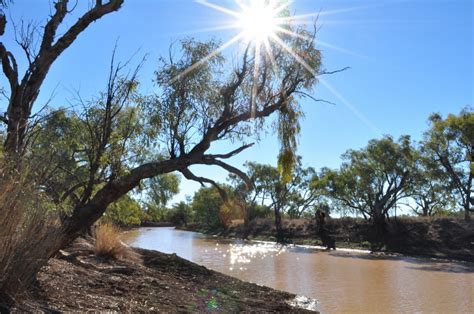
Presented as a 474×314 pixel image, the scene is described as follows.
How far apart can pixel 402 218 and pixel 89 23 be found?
107ft

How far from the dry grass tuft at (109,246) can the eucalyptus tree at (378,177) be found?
25215 mm

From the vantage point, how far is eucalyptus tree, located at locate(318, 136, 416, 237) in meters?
33.3

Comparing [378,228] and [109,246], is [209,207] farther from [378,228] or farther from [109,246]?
[109,246]

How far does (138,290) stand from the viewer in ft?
22.7

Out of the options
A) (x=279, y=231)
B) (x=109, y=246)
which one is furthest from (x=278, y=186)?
(x=109, y=246)

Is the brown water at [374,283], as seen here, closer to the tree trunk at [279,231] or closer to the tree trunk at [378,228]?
the tree trunk at [378,228]

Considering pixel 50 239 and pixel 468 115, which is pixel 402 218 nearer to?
pixel 468 115

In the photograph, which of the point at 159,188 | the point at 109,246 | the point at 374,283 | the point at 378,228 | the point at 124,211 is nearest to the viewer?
the point at 109,246

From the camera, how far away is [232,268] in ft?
60.4

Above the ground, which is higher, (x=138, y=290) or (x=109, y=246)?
(x=109, y=246)

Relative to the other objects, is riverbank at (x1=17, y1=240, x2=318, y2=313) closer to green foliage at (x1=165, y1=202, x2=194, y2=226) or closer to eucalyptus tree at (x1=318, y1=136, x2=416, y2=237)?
eucalyptus tree at (x1=318, y1=136, x2=416, y2=237)

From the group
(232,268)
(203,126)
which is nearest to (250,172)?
(232,268)

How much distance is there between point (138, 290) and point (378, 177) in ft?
99.1

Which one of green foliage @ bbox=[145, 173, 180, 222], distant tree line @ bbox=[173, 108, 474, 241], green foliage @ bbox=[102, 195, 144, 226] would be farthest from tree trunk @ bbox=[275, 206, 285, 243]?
green foliage @ bbox=[102, 195, 144, 226]
